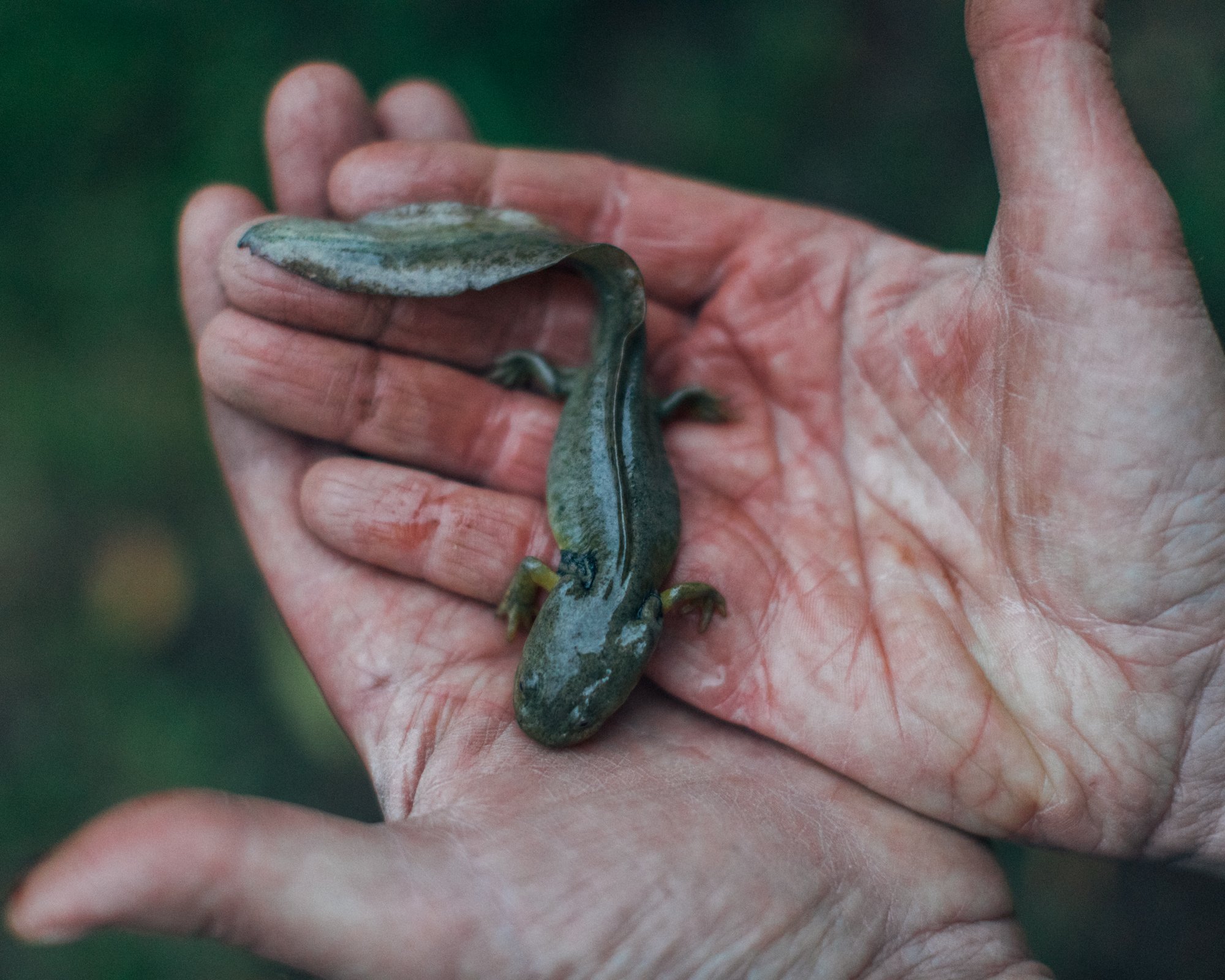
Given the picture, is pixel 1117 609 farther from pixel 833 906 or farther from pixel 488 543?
pixel 488 543

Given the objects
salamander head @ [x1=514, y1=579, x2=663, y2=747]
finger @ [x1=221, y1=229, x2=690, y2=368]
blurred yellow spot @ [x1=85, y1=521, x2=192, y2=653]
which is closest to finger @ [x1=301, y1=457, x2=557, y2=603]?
salamander head @ [x1=514, y1=579, x2=663, y2=747]

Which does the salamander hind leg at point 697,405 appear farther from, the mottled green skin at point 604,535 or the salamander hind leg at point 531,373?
the salamander hind leg at point 531,373

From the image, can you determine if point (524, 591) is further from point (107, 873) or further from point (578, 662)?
point (107, 873)

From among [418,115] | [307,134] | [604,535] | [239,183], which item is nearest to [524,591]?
[604,535]

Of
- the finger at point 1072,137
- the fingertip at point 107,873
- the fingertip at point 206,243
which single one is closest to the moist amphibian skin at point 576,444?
the fingertip at point 206,243

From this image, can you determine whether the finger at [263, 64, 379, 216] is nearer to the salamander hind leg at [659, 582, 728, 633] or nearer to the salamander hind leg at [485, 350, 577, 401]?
the salamander hind leg at [485, 350, 577, 401]

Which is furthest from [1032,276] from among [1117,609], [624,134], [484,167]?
[624,134]

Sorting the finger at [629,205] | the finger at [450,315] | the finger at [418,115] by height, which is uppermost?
the finger at [418,115]
